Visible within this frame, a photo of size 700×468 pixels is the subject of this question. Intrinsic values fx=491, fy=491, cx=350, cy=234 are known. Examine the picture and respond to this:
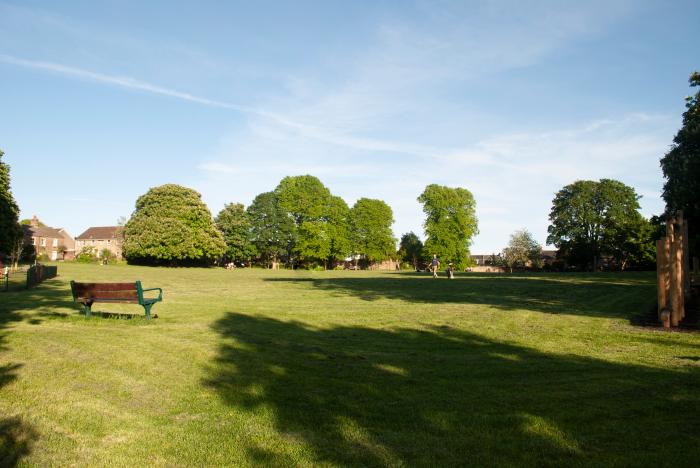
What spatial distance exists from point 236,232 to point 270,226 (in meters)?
6.10

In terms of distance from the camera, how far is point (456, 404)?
6.09 metres

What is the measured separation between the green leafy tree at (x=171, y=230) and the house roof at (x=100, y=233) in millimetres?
56459

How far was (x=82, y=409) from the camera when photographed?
5852 mm

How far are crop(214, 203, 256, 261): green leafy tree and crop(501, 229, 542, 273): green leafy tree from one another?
47.4 metres

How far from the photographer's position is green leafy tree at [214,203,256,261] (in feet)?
284

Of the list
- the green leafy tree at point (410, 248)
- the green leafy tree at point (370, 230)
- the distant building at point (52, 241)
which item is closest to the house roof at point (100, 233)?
the distant building at point (52, 241)

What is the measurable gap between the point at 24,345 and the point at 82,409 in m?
4.40

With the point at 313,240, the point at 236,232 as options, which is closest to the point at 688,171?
the point at 313,240

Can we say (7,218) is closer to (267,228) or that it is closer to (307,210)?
(267,228)

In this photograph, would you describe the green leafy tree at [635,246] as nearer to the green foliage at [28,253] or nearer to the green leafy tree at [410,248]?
the green leafy tree at [410,248]

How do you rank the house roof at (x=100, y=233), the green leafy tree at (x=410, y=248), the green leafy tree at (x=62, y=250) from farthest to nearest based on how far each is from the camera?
the house roof at (x=100, y=233), the green leafy tree at (x=62, y=250), the green leafy tree at (x=410, y=248)

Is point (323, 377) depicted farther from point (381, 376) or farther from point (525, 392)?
point (525, 392)

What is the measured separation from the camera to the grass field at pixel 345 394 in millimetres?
4680

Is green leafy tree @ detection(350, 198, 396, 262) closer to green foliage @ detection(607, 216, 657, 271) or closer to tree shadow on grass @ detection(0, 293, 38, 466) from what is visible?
green foliage @ detection(607, 216, 657, 271)
